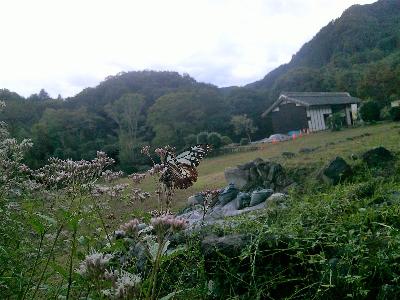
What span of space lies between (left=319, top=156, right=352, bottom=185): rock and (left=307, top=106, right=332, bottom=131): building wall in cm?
3244

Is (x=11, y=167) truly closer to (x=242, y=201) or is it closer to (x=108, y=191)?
(x=108, y=191)

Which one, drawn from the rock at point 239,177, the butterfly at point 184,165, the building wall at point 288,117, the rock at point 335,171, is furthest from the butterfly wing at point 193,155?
the building wall at point 288,117

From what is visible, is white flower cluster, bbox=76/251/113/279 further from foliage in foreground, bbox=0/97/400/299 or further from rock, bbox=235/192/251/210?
rock, bbox=235/192/251/210

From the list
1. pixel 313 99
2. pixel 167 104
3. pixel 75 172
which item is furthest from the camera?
pixel 167 104

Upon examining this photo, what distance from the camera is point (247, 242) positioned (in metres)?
2.94

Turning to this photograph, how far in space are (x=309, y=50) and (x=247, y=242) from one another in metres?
86.0

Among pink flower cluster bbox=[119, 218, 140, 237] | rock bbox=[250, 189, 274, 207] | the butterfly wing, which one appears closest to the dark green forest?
rock bbox=[250, 189, 274, 207]

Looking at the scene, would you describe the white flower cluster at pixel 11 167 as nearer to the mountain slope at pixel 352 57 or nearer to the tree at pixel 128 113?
the tree at pixel 128 113

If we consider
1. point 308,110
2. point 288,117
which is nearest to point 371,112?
point 308,110

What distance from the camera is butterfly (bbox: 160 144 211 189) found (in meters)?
2.79

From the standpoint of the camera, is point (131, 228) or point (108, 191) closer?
point (131, 228)

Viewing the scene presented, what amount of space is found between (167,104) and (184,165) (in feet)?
128

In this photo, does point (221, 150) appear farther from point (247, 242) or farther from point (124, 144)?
point (247, 242)

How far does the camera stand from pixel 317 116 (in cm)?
3897
